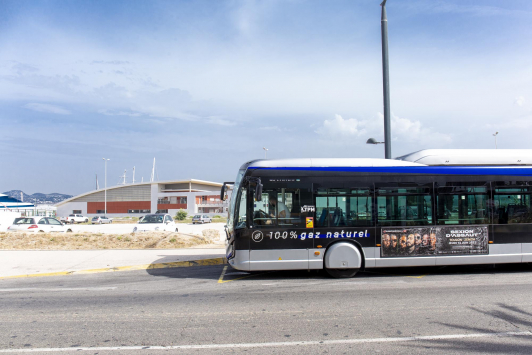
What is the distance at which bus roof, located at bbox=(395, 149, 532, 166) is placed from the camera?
1002cm

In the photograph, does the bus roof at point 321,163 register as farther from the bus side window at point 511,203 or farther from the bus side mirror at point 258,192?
the bus side window at point 511,203

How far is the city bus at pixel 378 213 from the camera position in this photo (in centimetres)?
932

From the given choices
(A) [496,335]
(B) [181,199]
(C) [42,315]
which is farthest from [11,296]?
(B) [181,199]

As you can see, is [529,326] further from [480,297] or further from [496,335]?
[480,297]

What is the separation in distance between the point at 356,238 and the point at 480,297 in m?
2.93

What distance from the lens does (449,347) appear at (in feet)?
15.4

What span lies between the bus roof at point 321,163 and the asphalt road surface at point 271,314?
2.73m

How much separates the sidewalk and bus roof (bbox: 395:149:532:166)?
23.4 ft

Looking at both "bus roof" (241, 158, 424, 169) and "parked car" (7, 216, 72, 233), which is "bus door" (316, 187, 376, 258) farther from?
"parked car" (7, 216, 72, 233)

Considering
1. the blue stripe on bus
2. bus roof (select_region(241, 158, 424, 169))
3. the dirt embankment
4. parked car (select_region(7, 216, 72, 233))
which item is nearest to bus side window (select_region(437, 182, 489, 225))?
the blue stripe on bus

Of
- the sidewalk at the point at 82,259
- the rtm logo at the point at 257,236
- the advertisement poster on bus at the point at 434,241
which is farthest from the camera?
the sidewalk at the point at 82,259

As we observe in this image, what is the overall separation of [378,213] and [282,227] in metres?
2.35

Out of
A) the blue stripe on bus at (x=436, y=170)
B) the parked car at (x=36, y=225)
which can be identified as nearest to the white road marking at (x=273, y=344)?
the blue stripe on bus at (x=436, y=170)

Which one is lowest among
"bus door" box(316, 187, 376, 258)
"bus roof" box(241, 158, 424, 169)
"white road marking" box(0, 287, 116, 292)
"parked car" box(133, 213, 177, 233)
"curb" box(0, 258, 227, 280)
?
"white road marking" box(0, 287, 116, 292)
